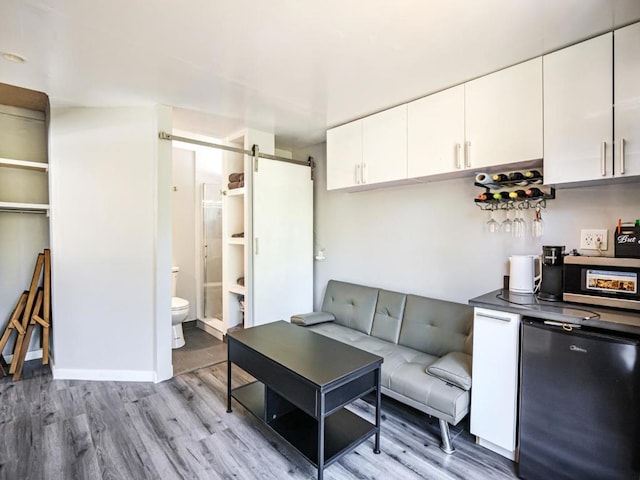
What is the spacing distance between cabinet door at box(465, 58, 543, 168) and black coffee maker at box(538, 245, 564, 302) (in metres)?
0.61

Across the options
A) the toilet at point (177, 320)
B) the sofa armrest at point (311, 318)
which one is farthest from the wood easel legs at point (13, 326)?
the sofa armrest at point (311, 318)

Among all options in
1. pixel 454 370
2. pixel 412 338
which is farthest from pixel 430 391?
pixel 412 338

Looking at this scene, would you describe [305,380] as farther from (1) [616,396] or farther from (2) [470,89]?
(2) [470,89]

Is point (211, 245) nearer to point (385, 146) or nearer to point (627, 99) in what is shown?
point (385, 146)

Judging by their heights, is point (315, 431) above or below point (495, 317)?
below

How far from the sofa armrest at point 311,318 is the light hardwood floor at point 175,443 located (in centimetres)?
88

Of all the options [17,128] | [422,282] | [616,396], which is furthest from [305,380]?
→ [17,128]

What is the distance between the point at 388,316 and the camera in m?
2.96

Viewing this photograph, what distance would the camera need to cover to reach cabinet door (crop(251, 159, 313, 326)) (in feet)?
11.4

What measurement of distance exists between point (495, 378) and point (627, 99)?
1646mm

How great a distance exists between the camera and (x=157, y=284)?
9.37 feet

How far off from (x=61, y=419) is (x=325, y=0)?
125 inches

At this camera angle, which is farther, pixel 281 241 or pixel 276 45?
pixel 281 241

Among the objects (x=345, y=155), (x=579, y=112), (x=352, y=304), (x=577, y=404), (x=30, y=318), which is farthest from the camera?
(x=352, y=304)
